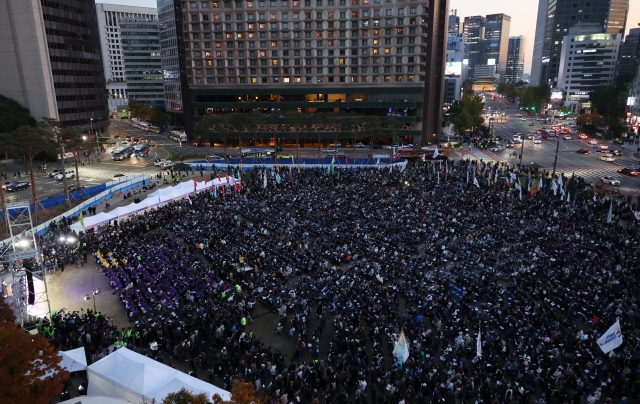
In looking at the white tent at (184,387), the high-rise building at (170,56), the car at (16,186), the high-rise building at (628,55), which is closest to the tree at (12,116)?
the car at (16,186)

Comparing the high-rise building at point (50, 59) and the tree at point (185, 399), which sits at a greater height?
the high-rise building at point (50, 59)

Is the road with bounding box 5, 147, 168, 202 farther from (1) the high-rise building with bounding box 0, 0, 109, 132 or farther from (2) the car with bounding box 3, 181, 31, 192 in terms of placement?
(1) the high-rise building with bounding box 0, 0, 109, 132

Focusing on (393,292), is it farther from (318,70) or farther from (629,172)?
(318,70)

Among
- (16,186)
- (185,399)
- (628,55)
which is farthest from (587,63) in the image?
(185,399)

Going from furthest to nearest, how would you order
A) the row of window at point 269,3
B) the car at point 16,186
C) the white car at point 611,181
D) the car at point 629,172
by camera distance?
the row of window at point 269,3
the car at point 629,172
the car at point 16,186
the white car at point 611,181

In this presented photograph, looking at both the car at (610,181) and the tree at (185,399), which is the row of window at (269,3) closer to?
the car at (610,181)

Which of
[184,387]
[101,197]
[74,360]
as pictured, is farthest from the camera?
[101,197]

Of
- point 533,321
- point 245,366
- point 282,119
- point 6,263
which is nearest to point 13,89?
point 282,119
